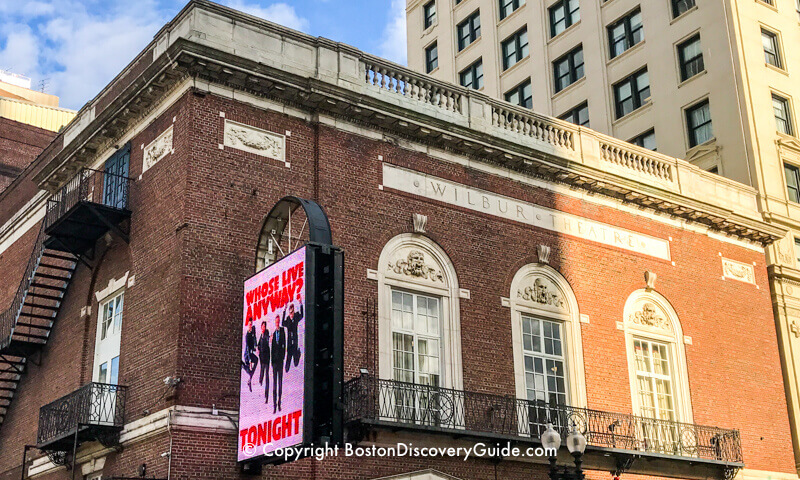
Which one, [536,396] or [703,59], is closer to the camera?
[536,396]

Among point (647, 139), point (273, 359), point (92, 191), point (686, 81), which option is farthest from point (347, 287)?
point (686, 81)

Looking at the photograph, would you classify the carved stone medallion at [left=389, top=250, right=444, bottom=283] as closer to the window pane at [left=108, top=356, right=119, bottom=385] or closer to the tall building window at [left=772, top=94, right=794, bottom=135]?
the window pane at [left=108, top=356, right=119, bottom=385]

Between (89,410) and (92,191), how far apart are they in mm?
7059

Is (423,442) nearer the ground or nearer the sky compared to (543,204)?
nearer the ground

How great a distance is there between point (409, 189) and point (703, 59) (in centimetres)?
1749

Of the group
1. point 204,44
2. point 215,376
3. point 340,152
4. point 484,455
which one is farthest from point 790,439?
point 204,44

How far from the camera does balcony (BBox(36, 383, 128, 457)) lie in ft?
65.6

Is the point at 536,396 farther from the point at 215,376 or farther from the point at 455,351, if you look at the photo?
the point at 215,376

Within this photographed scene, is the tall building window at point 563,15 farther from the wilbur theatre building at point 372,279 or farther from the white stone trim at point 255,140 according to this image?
the white stone trim at point 255,140

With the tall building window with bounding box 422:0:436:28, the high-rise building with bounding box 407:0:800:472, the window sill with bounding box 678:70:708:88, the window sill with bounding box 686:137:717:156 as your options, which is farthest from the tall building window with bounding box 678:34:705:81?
the tall building window with bounding box 422:0:436:28

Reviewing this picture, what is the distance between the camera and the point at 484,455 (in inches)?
874

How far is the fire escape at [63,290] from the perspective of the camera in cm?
2052

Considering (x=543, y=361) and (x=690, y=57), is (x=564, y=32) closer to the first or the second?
(x=690, y=57)

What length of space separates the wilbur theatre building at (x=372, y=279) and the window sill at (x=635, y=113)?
332 inches
